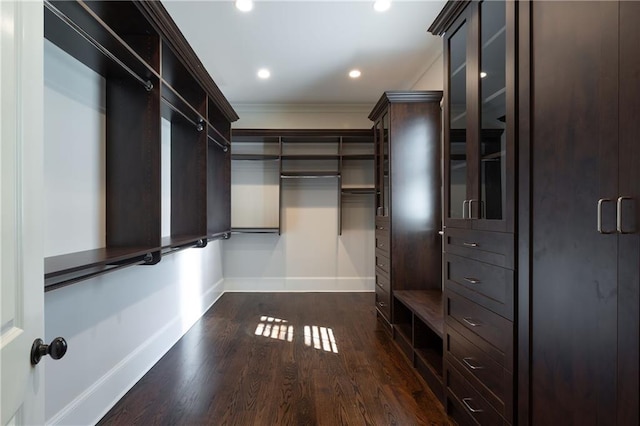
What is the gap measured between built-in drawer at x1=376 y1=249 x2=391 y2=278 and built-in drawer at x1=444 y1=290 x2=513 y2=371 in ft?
4.25

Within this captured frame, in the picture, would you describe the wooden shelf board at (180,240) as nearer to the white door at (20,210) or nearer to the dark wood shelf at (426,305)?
the white door at (20,210)

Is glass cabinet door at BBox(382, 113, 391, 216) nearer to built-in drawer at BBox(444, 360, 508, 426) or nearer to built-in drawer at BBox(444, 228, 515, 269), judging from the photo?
built-in drawer at BBox(444, 228, 515, 269)

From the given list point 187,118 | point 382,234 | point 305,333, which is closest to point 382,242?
point 382,234

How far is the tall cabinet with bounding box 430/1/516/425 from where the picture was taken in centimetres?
136

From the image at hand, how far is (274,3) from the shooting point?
8.34 feet

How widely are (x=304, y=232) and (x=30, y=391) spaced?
4357 mm

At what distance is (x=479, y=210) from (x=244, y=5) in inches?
92.9

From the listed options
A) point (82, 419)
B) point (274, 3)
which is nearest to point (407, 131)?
point (274, 3)

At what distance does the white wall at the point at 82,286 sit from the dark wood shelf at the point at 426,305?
6.83 ft

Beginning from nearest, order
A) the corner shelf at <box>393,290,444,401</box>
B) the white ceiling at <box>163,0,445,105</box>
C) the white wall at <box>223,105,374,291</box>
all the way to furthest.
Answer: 1. the corner shelf at <box>393,290,444,401</box>
2. the white ceiling at <box>163,0,445,105</box>
3. the white wall at <box>223,105,374,291</box>

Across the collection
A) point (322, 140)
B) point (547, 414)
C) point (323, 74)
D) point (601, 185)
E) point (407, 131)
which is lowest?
point (547, 414)

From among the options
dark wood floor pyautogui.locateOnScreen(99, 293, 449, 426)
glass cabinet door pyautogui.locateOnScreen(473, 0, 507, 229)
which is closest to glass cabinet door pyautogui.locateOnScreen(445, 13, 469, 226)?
glass cabinet door pyautogui.locateOnScreen(473, 0, 507, 229)

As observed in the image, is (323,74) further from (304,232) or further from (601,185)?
(601,185)

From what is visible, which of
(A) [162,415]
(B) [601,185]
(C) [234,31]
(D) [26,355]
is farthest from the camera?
(C) [234,31]
